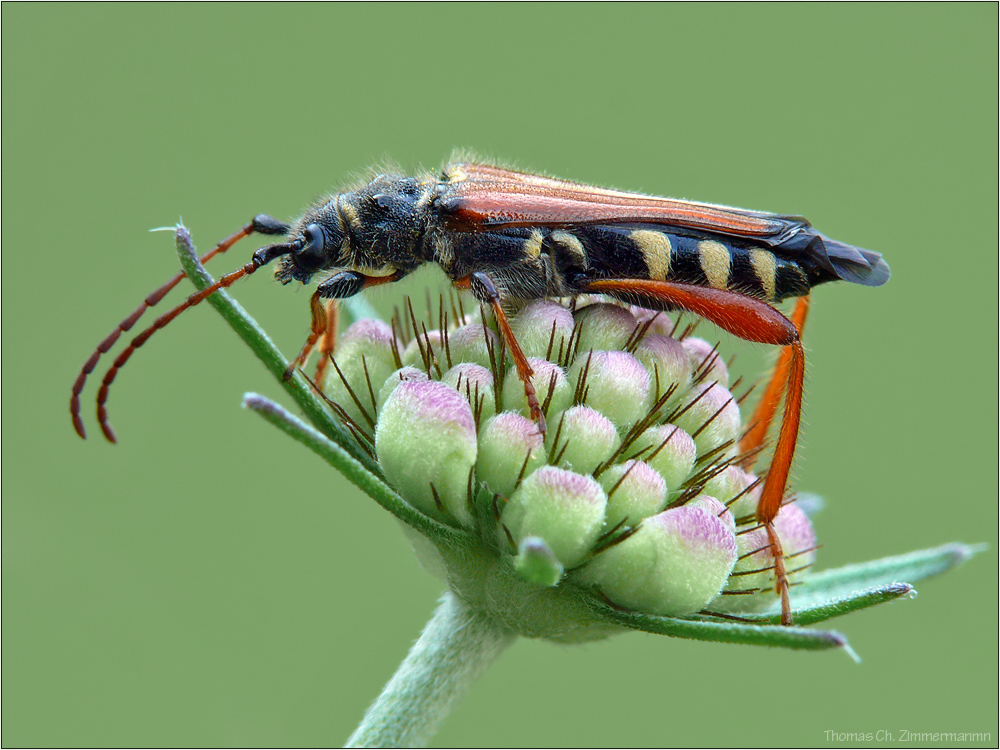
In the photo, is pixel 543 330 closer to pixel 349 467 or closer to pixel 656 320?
pixel 656 320

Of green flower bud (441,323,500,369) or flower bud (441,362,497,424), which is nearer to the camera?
flower bud (441,362,497,424)

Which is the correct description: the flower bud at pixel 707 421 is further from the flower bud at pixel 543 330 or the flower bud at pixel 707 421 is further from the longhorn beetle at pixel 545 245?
the flower bud at pixel 543 330

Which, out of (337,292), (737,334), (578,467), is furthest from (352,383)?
Result: (737,334)

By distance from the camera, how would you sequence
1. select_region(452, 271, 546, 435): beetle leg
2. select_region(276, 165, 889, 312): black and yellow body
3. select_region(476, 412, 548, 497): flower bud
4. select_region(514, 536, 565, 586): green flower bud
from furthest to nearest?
select_region(276, 165, 889, 312): black and yellow body < select_region(452, 271, 546, 435): beetle leg < select_region(476, 412, 548, 497): flower bud < select_region(514, 536, 565, 586): green flower bud

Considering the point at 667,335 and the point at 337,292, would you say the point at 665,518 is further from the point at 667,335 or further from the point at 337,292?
the point at 337,292

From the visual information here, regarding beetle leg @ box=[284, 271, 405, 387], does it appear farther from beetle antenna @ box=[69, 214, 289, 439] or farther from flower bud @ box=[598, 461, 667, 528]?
flower bud @ box=[598, 461, 667, 528]

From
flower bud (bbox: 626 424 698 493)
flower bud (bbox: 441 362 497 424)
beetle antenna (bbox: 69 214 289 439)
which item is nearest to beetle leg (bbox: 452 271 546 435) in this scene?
flower bud (bbox: 441 362 497 424)

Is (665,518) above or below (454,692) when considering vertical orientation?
above
